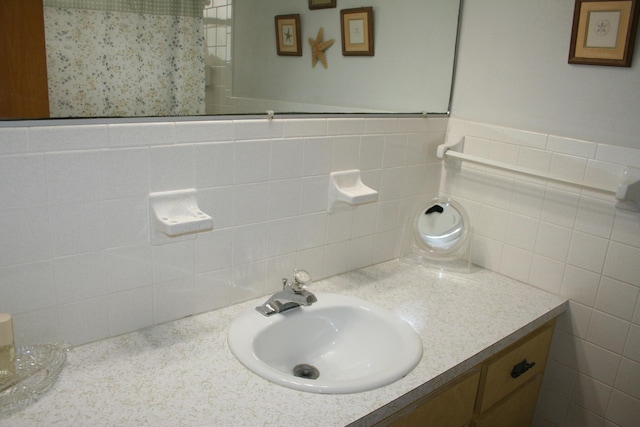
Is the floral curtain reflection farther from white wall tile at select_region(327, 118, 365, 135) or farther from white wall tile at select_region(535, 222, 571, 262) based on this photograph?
white wall tile at select_region(535, 222, 571, 262)

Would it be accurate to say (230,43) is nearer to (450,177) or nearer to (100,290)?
(100,290)

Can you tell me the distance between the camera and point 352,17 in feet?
5.60

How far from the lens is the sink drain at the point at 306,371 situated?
133cm

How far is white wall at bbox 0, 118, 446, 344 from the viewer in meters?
1.02

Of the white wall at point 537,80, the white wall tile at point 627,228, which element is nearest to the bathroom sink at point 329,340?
the white wall tile at point 627,228

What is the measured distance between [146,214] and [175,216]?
0.21 ft

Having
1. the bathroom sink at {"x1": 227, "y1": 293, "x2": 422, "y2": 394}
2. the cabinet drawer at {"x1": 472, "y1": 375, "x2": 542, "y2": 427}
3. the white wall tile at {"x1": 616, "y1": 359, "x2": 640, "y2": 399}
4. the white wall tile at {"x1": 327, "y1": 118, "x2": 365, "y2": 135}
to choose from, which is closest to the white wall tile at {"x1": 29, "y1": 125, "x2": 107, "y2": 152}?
the bathroom sink at {"x1": 227, "y1": 293, "x2": 422, "y2": 394}

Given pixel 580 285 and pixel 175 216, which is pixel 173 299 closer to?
pixel 175 216

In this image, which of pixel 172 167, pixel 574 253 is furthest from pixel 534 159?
pixel 172 167

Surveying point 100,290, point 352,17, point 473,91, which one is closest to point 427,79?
point 473,91

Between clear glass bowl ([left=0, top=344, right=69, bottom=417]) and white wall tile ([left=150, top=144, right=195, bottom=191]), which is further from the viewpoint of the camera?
white wall tile ([left=150, top=144, right=195, bottom=191])

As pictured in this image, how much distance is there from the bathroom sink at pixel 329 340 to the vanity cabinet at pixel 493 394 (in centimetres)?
12

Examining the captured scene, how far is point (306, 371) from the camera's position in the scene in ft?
4.42

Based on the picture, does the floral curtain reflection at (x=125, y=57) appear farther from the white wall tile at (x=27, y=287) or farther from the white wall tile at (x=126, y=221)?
the white wall tile at (x=27, y=287)
